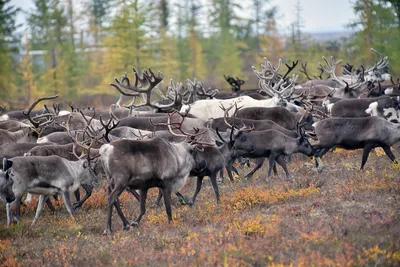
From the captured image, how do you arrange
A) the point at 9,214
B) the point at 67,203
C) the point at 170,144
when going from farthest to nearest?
the point at 67,203 → the point at 9,214 → the point at 170,144

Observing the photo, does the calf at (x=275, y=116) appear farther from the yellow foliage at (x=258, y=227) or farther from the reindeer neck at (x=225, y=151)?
the yellow foliage at (x=258, y=227)

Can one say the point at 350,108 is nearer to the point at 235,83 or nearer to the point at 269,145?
the point at 269,145

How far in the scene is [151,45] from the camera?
37.5 meters

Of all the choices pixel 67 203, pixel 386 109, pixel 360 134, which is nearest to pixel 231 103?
pixel 386 109

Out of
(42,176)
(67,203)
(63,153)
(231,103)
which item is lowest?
(67,203)

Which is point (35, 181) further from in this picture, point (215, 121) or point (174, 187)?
point (215, 121)

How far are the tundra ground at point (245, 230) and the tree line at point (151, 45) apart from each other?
24146 mm

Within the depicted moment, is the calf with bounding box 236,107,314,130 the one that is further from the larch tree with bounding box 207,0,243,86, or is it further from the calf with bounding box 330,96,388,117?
the larch tree with bounding box 207,0,243,86

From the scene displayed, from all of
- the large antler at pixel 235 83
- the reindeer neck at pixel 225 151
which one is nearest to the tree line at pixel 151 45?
the large antler at pixel 235 83

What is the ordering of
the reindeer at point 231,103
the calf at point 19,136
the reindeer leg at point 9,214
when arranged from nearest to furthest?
the reindeer leg at point 9,214
the calf at point 19,136
the reindeer at point 231,103

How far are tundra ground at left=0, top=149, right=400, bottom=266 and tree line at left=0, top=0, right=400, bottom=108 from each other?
24146mm

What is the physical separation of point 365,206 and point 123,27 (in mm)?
27956

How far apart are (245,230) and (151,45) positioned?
29947 mm

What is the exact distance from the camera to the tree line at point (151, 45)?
35.9 metres
